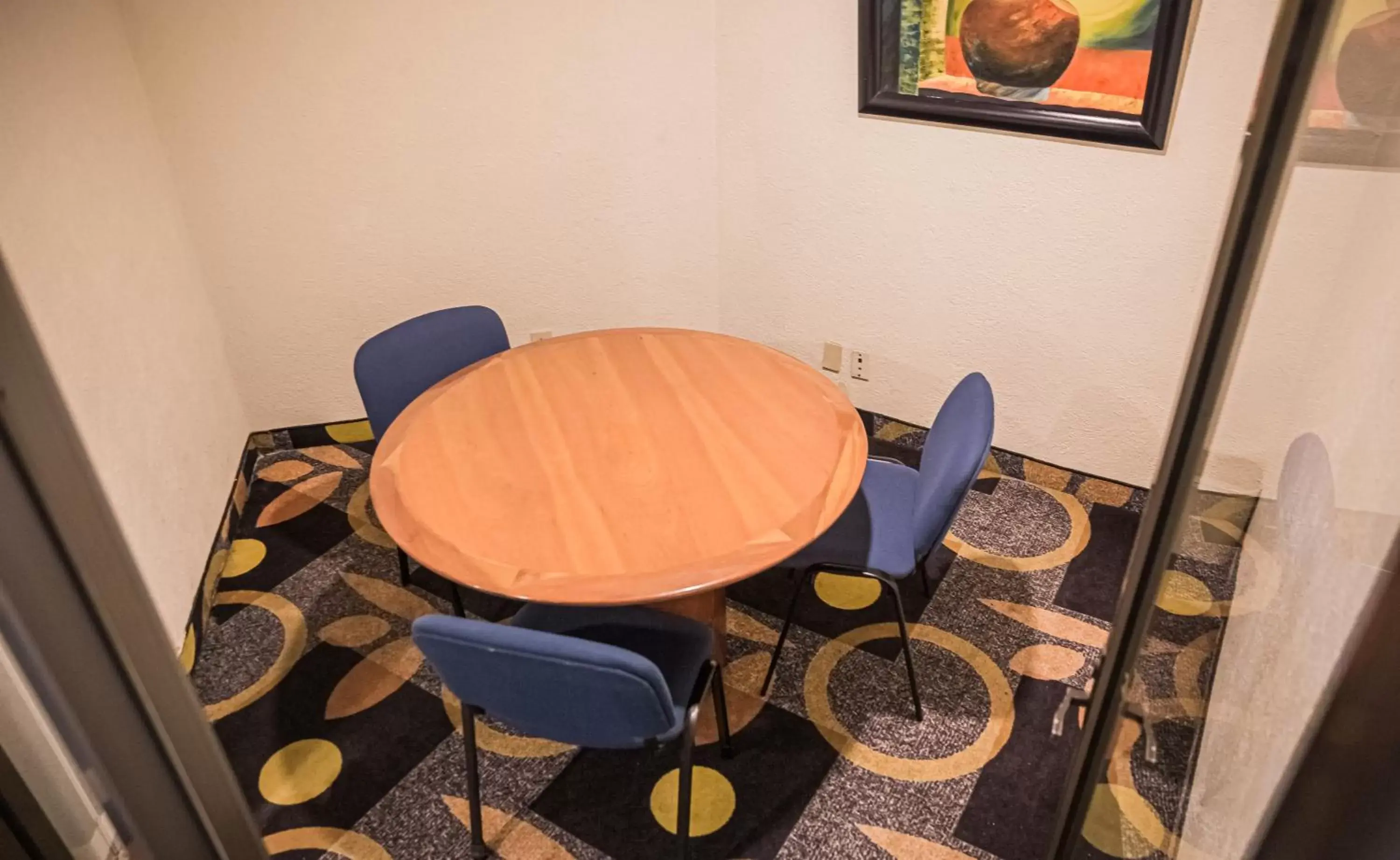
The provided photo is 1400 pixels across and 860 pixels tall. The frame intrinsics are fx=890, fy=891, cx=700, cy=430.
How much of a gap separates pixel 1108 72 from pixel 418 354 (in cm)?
208

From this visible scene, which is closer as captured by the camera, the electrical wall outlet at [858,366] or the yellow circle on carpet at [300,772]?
the yellow circle on carpet at [300,772]

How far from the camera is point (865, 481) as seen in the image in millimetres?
2383

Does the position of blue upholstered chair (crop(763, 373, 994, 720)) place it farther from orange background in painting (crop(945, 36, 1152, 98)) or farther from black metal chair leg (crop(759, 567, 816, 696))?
orange background in painting (crop(945, 36, 1152, 98))

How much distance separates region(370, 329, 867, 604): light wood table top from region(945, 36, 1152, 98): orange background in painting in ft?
3.68

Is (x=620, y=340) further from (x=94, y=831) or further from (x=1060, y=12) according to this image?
(x=94, y=831)

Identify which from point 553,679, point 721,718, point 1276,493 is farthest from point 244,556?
point 1276,493

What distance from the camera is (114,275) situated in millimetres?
2436

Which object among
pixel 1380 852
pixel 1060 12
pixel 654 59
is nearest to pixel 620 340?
pixel 654 59

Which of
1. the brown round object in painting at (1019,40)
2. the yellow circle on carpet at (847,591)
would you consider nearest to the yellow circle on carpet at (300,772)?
the yellow circle on carpet at (847,591)

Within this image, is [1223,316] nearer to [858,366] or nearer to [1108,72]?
[1108,72]

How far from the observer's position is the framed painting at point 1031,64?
2.37m

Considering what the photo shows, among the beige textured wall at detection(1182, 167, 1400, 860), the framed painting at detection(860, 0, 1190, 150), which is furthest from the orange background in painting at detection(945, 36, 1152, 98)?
the beige textured wall at detection(1182, 167, 1400, 860)

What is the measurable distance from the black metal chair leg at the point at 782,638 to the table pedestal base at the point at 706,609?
6.6 inches

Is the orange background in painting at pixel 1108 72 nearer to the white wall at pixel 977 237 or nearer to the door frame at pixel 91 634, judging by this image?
the white wall at pixel 977 237
